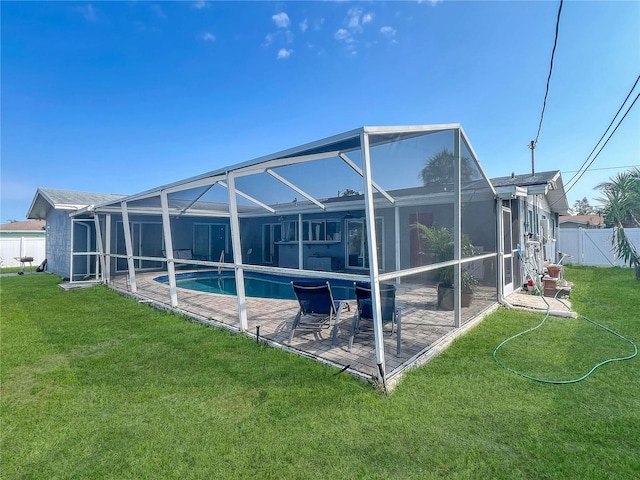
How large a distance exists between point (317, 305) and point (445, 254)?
2.28 meters

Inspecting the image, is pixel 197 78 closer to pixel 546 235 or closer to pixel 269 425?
pixel 269 425

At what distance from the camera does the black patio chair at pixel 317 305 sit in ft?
13.9

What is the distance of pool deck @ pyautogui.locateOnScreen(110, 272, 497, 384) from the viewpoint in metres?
3.74

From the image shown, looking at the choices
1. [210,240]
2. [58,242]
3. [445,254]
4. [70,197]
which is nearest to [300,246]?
[210,240]

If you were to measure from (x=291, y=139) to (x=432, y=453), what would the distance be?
13.8 meters

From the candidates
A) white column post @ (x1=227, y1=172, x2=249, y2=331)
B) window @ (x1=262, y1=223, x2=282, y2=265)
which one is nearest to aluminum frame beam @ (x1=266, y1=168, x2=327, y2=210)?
white column post @ (x1=227, y1=172, x2=249, y2=331)

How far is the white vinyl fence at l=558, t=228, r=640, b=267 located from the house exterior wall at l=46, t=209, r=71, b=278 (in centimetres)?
2129

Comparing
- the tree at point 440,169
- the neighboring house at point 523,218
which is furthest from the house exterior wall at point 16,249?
the neighboring house at point 523,218

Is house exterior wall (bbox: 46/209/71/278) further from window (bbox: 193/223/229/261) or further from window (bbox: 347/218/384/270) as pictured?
window (bbox: 347/218/384/270)

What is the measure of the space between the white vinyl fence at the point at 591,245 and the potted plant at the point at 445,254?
40.1 ft

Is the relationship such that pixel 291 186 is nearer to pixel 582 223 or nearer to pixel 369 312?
pixel 369 312

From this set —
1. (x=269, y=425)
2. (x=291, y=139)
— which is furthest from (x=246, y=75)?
(x=269, y=425)

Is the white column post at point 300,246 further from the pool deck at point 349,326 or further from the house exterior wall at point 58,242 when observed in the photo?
the house exterior wall at point 58,242

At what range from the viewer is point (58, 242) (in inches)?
506
